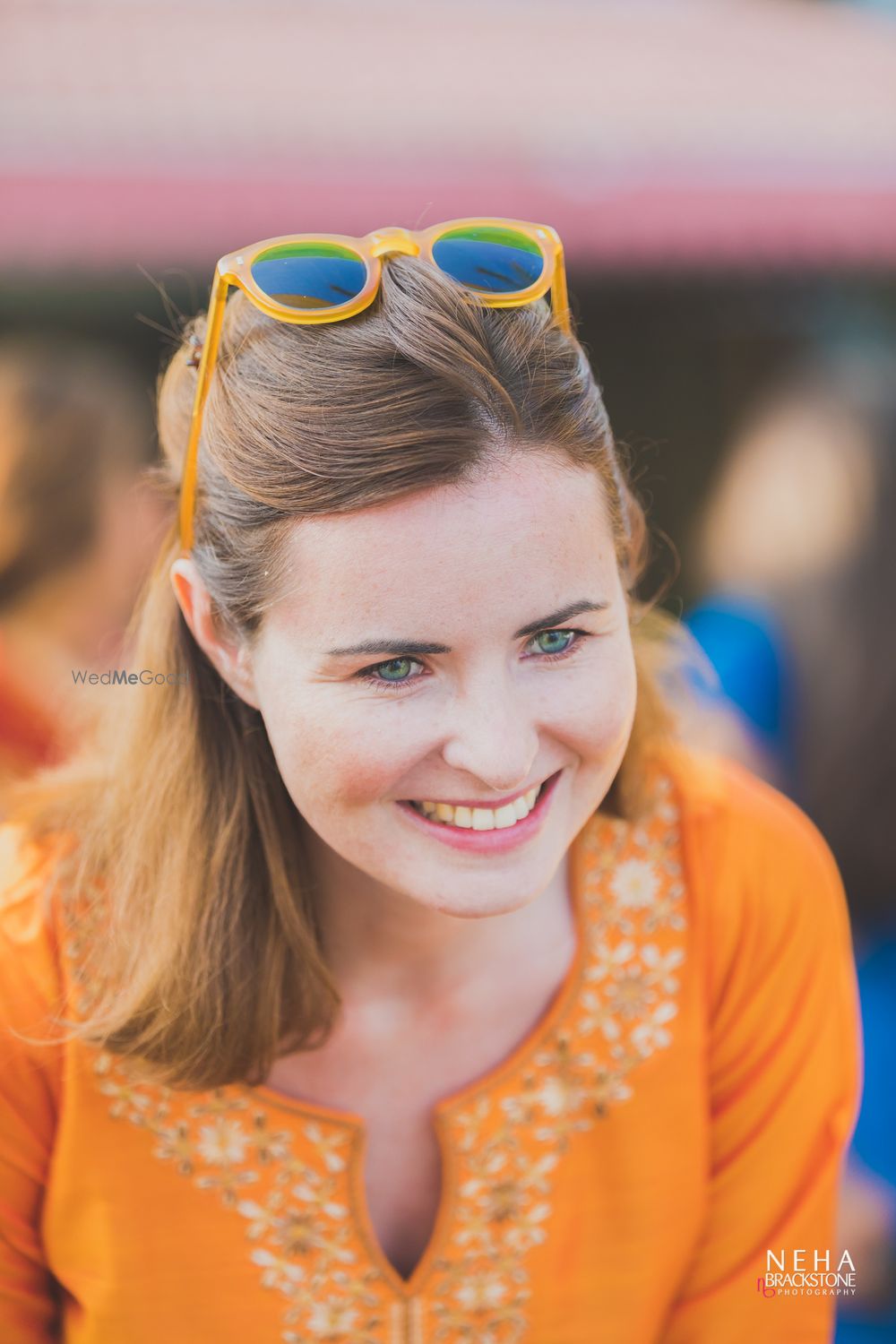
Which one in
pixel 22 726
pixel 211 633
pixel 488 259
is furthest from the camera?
pixel 22 726

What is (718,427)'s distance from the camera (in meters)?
4.97

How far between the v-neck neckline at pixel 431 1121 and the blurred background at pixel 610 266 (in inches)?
23.8

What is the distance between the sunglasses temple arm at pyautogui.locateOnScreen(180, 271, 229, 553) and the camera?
1.30m

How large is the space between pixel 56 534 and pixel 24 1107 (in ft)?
5.32

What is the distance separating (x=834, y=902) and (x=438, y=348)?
0.90 metres

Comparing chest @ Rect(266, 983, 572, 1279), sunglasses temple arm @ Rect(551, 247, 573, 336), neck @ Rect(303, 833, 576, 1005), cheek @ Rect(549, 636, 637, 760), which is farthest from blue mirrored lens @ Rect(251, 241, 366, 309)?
chest @ Rect(266, 983, 572, 1279)

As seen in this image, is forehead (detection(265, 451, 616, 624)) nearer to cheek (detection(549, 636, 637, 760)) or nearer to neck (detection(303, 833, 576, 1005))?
cheek (detection(549, 636, 637, 760))

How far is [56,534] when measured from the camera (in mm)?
2791

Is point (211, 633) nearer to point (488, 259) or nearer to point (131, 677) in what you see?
point (131, 677)

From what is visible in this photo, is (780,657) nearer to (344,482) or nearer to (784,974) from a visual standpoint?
(784,974)

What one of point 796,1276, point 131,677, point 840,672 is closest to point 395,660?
point 131,677

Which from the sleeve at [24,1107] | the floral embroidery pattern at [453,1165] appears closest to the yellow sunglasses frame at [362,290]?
the sleeve at [24,1107]

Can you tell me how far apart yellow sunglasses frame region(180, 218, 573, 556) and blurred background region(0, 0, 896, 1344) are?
0.97 ft

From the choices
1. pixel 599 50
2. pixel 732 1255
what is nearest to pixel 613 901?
pixel 732 1255
